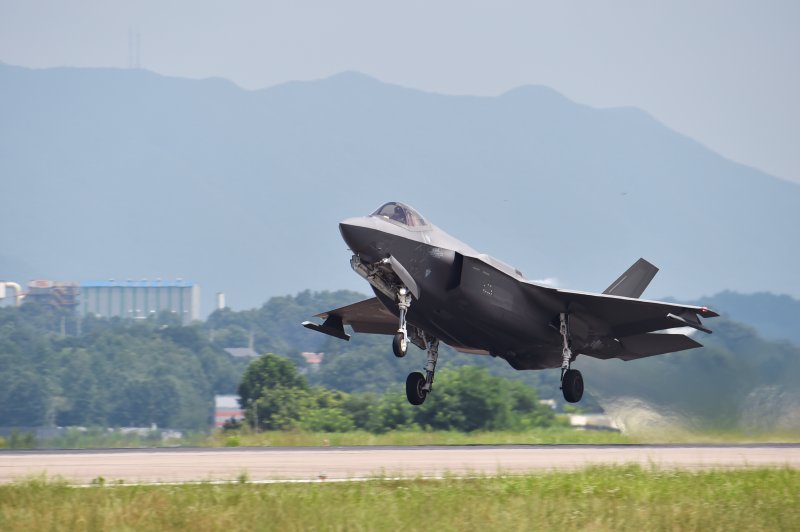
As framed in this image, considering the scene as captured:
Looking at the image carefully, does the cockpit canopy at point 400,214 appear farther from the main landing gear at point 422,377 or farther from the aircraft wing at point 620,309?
the aircraft wing at point 620,309

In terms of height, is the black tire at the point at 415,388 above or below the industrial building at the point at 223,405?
below

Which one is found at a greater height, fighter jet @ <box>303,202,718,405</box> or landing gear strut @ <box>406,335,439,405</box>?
fighter jet @ <box>303,202,718,405</box>

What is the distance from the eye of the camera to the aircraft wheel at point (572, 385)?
27.3 metres

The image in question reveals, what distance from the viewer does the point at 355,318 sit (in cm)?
3038

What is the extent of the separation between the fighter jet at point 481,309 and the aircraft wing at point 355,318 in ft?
0.12

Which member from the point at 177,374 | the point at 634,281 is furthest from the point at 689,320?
the point at 177,374

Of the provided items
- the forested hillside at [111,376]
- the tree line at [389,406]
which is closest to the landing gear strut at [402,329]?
the tree line at [389,406]

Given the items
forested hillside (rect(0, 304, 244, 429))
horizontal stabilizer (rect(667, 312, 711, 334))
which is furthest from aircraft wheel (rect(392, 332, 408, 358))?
forested hillside (rect(0, 304, 244, 429))

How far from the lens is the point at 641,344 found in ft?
96.3

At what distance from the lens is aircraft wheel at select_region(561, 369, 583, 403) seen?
27.3 metres

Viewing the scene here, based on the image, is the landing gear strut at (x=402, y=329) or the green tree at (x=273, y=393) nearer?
the landing gear strut at (x=402, y=329)

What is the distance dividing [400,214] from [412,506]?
1203 centimetres

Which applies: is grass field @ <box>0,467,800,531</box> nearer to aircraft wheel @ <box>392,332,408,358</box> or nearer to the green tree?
aircraft wheel @ <box>392,332,408,358</box>

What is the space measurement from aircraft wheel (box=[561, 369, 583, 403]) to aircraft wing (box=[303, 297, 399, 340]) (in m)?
4.68
